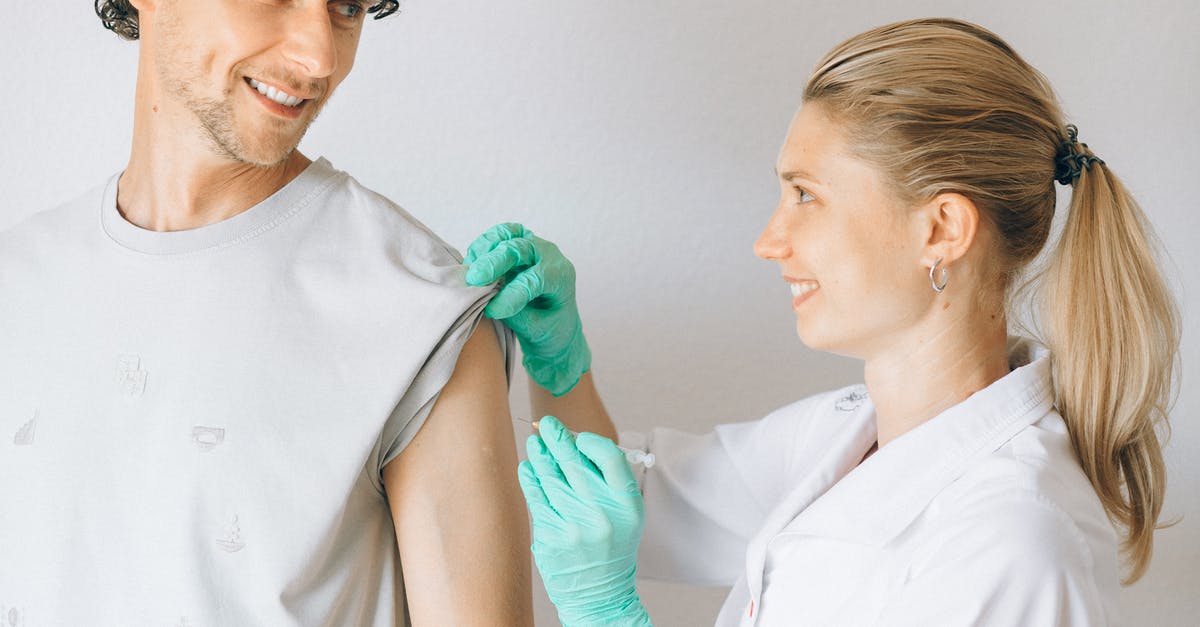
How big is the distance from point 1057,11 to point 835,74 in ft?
2.35

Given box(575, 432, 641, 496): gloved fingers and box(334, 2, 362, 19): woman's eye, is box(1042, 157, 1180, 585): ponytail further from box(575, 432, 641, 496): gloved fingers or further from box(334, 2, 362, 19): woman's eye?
box(334, 2, 362, 19): woman's eye

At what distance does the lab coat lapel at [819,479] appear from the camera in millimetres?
1436

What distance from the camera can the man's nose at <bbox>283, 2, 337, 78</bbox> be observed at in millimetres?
1400

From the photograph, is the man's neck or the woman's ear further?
the man's neck

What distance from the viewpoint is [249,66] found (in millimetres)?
1412

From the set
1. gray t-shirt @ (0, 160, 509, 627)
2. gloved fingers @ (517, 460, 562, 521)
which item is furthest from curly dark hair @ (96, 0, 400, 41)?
gloved fingers @ (517, 460, 562, 521)

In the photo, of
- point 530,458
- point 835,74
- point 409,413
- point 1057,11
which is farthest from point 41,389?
point 1057,11

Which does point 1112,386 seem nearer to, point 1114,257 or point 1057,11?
point 1114,257

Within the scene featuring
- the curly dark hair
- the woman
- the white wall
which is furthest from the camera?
the white wall

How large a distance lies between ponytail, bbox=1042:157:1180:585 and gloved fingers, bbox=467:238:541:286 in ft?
2.11

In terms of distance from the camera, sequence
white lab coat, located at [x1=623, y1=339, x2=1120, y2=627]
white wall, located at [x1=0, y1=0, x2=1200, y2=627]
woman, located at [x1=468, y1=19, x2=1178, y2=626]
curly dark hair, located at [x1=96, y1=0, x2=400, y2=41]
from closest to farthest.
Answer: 1. white lab coat, located at [x1=623, y1=339, x2=1120, y2=627]
2. woman, located at [x1=468, y1=19, x2=1178, y2=626]
3. curly dark hair, located at [x1=96, y1=0, x2=400, y2=41]
4. white wall, located at [x1=0, y1=0, x2=1200, y2=627]

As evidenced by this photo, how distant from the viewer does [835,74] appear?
1.38m

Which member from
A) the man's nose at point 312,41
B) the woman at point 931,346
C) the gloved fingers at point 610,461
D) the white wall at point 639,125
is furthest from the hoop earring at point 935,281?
the man's nose at point 312,41

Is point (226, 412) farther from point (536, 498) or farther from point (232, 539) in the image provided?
point (536, 498)
